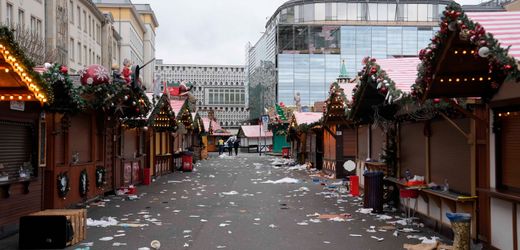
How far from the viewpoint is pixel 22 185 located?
1200cm

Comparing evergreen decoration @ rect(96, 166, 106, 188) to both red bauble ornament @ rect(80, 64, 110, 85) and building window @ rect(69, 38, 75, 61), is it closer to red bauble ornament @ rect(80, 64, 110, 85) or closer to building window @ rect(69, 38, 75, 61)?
red bauble ornament @ rect(80, 64, 110, 85)

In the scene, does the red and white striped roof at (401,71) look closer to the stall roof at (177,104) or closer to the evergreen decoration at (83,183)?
the evergreen decoration at (83,183)

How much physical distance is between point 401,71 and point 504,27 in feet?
21.5

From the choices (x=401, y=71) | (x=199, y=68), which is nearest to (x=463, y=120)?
(x=401, y=71)

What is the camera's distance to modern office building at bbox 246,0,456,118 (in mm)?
102125

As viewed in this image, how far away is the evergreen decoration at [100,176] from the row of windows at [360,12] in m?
90.5

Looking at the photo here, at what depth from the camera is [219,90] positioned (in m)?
168

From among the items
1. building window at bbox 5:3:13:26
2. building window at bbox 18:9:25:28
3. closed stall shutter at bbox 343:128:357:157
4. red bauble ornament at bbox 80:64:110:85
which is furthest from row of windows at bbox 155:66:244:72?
red bauble ornament at bbox 80:64:110:85

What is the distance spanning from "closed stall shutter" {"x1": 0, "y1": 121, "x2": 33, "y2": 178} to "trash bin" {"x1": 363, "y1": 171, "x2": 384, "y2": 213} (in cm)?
824

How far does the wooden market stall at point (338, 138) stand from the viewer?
24125mm

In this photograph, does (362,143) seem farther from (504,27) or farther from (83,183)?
(504,27)

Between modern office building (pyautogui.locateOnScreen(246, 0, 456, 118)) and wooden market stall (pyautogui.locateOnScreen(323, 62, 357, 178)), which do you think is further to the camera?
modern office building (pyautogui.locateOnScreen(246, 0, 456, 118))

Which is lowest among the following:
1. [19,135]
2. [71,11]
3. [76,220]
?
[76,220]

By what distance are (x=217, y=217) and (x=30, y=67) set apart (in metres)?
6.20
